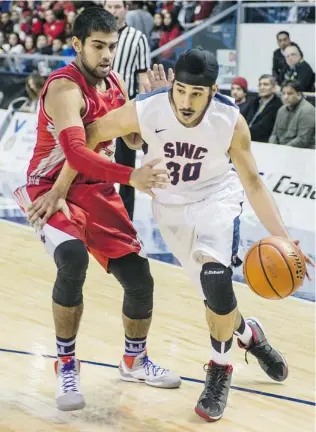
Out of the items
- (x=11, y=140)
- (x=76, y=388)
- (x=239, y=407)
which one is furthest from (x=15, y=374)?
(x=11, y=140)

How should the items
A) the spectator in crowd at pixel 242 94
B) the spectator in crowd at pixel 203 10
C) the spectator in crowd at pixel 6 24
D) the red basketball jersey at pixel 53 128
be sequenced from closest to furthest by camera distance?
the red basketball jersey at pixel 53 128, the spectator in crowd at pixel 242 94, the spectator in crowd at pixel 203 10, the spectator in crowd at pixel 6 24

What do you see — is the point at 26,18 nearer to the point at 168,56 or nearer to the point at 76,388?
the point at 168,56

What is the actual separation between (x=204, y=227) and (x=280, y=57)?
26.4 feet

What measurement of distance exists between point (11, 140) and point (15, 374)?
8204 mm

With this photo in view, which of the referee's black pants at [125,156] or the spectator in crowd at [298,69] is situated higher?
the spectator in crowd at [298,69]

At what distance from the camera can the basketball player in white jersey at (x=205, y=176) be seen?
13.9 feet

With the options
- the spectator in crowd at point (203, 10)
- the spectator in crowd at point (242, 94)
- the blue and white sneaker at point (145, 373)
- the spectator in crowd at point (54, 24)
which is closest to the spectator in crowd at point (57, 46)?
the spectator in crowd at point (54, 24)

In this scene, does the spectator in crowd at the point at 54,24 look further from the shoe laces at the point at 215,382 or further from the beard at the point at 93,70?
the shoe laces at the point at 215,382

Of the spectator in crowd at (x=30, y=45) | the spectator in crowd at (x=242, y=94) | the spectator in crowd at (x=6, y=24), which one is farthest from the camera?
the spectator in crowd at (x=6, y=24)

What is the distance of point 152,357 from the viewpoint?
17.4 feet

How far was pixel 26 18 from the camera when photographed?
19.5 m

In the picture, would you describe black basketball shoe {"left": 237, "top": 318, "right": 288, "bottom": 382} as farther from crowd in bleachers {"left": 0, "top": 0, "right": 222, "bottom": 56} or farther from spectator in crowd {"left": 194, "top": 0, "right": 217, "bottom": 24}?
spectator in crowd {"left": 194, "top": 0, "right": 217, "bottom": 24}

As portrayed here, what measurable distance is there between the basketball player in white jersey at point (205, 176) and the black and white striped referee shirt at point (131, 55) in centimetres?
390

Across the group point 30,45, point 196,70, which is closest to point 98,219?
point 196,70
